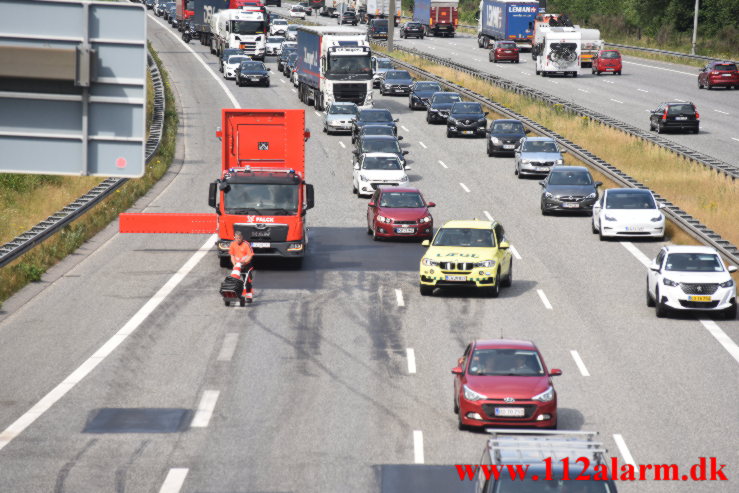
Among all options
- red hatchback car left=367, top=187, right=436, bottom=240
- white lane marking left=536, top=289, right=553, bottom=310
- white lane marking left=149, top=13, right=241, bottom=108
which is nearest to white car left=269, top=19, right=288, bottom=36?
white lane marking left=149, top=13, right=241, bottom=108

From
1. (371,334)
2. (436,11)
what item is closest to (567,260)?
(371,334)

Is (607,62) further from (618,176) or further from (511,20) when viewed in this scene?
(618,176)

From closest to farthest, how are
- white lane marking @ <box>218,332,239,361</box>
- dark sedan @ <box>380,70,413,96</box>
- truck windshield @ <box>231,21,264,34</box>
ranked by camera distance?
1. white lane marking @ <box>218,332,239,361</box>
2. dark sedan @ <box>380,70,413,96</box>
3. truck windshield @ <box>231,21,264,34</box>

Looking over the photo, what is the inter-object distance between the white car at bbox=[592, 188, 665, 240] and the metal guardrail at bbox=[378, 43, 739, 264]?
85 cm

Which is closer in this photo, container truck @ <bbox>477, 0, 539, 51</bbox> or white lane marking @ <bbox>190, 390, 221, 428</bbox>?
white lane marking @ <bbox>190, 390, 221, 428</bbox>

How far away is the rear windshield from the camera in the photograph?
4050cm

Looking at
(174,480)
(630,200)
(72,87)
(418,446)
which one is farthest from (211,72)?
(72,87)

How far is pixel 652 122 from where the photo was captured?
2534 inches

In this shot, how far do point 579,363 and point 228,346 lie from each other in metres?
6.81

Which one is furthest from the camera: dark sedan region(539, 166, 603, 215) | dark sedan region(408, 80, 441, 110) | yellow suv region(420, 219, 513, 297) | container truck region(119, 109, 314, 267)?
dark sedan region(408, 80, 441, 110)

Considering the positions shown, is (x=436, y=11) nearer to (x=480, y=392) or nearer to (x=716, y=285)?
(x=716, y=285)

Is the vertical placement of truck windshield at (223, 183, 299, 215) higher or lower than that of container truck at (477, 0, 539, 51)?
lower

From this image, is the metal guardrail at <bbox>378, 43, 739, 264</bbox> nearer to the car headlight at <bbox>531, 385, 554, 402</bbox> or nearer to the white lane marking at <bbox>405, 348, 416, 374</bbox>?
the white lane marking at <bbox>405, 348, 416, 374</bbox>

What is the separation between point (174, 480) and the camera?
18.4m
